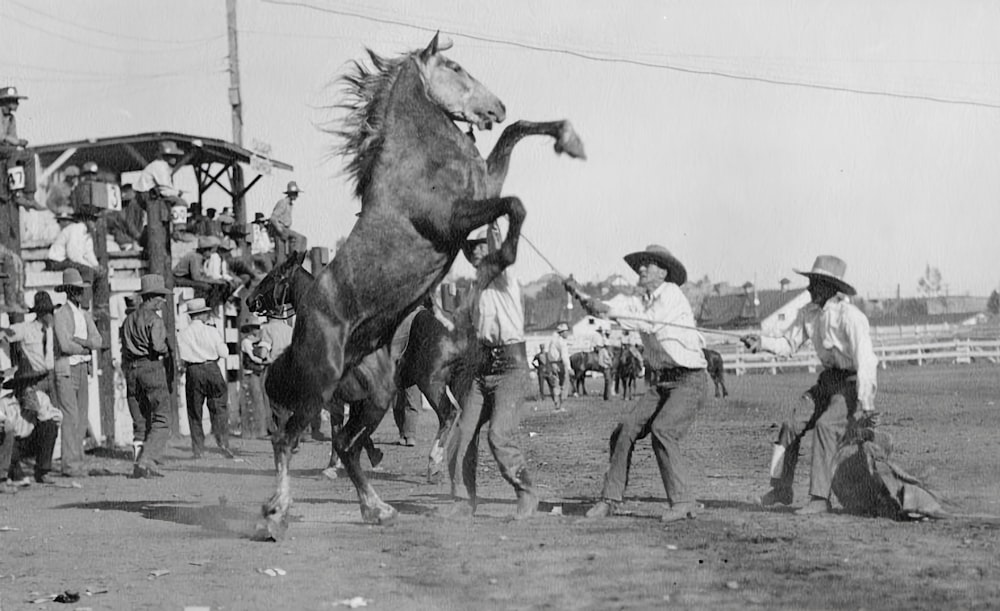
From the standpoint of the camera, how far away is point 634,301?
9.00 meters

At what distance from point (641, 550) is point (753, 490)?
10.8 feet

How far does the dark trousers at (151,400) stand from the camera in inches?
503

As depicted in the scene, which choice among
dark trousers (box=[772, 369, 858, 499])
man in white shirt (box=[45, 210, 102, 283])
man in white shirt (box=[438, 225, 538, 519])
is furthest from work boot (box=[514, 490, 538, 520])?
man in white shirt (box=[45, 210, 102, 283])

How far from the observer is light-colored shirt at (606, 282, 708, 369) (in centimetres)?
873

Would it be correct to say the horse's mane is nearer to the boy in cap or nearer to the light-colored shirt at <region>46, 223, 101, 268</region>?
the boy in cap

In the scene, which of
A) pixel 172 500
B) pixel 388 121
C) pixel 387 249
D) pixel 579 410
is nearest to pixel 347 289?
pixel 387 249

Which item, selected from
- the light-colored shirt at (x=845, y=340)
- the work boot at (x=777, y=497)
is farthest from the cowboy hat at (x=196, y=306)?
the work boot at (x=777, y=497)

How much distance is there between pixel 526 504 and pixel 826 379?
2417mm

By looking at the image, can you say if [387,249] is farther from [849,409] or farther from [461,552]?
[849,409]

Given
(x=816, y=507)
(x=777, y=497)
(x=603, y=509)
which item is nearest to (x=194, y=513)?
(x=603, y=509)

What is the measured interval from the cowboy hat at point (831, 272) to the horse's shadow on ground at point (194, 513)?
14.3 ft

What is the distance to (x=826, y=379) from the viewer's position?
8.90 meters

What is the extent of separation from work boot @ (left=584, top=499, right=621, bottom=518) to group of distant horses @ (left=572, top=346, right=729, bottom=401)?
18.7 metres

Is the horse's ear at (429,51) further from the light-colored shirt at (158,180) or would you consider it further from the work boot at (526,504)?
the light-colored shirt at (158,180)
